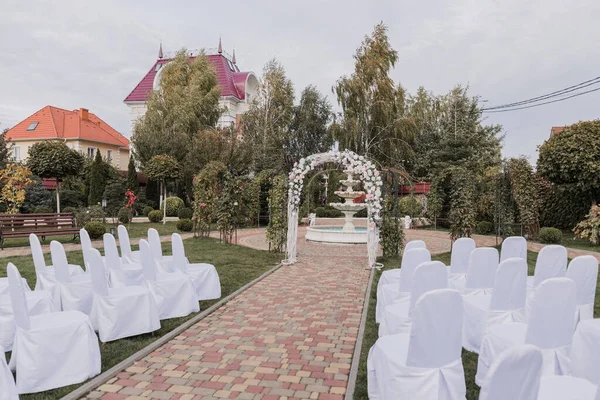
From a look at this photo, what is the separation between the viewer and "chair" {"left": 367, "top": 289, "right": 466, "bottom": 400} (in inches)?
105

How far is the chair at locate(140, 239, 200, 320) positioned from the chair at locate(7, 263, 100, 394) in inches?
60.2

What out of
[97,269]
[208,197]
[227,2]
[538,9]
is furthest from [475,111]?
[97,269]

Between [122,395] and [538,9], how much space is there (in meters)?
12.1

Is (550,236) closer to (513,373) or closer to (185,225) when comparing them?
(185,225)

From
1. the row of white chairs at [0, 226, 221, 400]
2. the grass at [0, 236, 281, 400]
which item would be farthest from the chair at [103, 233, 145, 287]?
the grass at [0, 236, 281, 400]

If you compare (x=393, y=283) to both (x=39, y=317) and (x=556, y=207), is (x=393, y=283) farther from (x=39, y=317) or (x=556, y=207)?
(x=556, y=207)

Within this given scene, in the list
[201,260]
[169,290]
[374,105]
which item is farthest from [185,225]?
[374,105]

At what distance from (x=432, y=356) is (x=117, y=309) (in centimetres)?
333

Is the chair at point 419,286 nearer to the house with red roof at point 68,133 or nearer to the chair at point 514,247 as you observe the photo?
the chair at point 514,247

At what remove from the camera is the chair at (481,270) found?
489cm

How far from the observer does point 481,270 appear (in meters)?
4.97

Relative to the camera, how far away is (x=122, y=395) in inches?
133

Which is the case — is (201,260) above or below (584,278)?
below

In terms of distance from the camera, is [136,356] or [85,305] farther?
[85,305]
